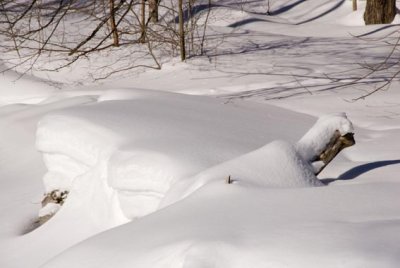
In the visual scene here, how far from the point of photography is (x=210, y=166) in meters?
4.84

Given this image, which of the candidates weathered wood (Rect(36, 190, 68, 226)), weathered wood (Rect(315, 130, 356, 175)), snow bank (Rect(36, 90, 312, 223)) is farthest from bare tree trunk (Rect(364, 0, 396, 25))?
weathered wood (Rect(315, 130, 356, 175))

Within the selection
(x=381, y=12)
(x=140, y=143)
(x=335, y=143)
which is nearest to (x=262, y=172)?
(x=335, y=143)

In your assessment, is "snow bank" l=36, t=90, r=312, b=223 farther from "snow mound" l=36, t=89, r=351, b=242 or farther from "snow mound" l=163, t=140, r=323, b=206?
"snow mound" l=163, t=140, r=323, b=206

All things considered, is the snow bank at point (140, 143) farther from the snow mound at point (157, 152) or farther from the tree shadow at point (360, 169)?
the tree shadow at point (360, 169)

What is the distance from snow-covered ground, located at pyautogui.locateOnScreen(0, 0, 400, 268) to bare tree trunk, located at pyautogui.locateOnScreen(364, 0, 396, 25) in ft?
11.8

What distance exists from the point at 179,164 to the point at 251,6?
655 inches

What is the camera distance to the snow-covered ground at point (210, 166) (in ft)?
9.52

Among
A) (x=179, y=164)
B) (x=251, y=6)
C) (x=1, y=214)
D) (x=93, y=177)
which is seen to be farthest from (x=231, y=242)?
(x=251, y=6)

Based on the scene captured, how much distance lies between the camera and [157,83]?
35.5ft

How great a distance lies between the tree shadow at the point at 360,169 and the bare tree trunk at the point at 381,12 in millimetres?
11017

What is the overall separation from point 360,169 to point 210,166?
1.20 m

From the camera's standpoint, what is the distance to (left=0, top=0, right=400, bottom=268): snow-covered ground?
2.90 metres

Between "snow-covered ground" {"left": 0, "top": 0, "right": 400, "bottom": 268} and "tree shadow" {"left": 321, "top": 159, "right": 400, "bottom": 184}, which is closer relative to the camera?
"snow-covered ground" {"left": 0, "top": 0, "right": 400, "bottom": 268}

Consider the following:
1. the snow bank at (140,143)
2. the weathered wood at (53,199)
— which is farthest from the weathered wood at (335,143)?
the weathered wood at (53,199)
